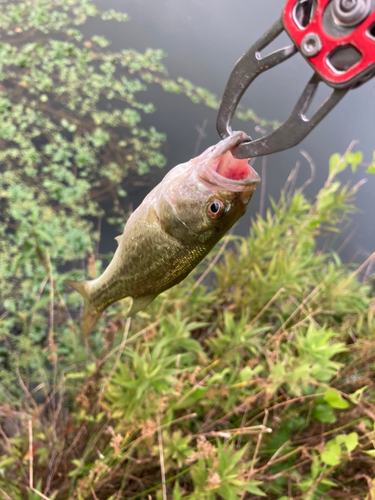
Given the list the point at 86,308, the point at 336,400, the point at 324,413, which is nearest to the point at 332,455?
the point at 336,400

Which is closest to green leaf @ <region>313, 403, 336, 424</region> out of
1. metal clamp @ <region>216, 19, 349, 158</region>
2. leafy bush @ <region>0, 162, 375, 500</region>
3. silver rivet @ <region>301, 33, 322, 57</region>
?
leafy bush @ <region>0, 162, 375, 500</region>

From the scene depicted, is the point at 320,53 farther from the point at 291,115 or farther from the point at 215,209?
the point at 215,209

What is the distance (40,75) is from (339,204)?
459cm

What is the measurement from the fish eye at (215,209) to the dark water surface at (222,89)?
9.54ft

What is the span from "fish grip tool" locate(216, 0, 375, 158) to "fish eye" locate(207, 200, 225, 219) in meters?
0.19

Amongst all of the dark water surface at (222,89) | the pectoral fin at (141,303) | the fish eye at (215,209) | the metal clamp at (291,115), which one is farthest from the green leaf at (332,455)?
the dark water surface at (222,89)

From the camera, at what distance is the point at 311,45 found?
0.67 meters

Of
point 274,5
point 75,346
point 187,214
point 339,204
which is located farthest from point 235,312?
point 274,5

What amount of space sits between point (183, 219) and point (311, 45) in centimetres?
55

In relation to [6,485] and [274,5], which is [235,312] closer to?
[6,485]

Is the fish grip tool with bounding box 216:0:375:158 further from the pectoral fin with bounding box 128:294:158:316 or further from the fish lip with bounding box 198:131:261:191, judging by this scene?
the pectoral fin with bounding box 128:294:158:316

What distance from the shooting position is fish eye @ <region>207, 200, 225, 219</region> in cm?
89

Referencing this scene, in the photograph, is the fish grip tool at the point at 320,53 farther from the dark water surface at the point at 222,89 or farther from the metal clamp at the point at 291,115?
the dark water surface at the point at 222,89

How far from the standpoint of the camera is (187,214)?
0.94 meters
